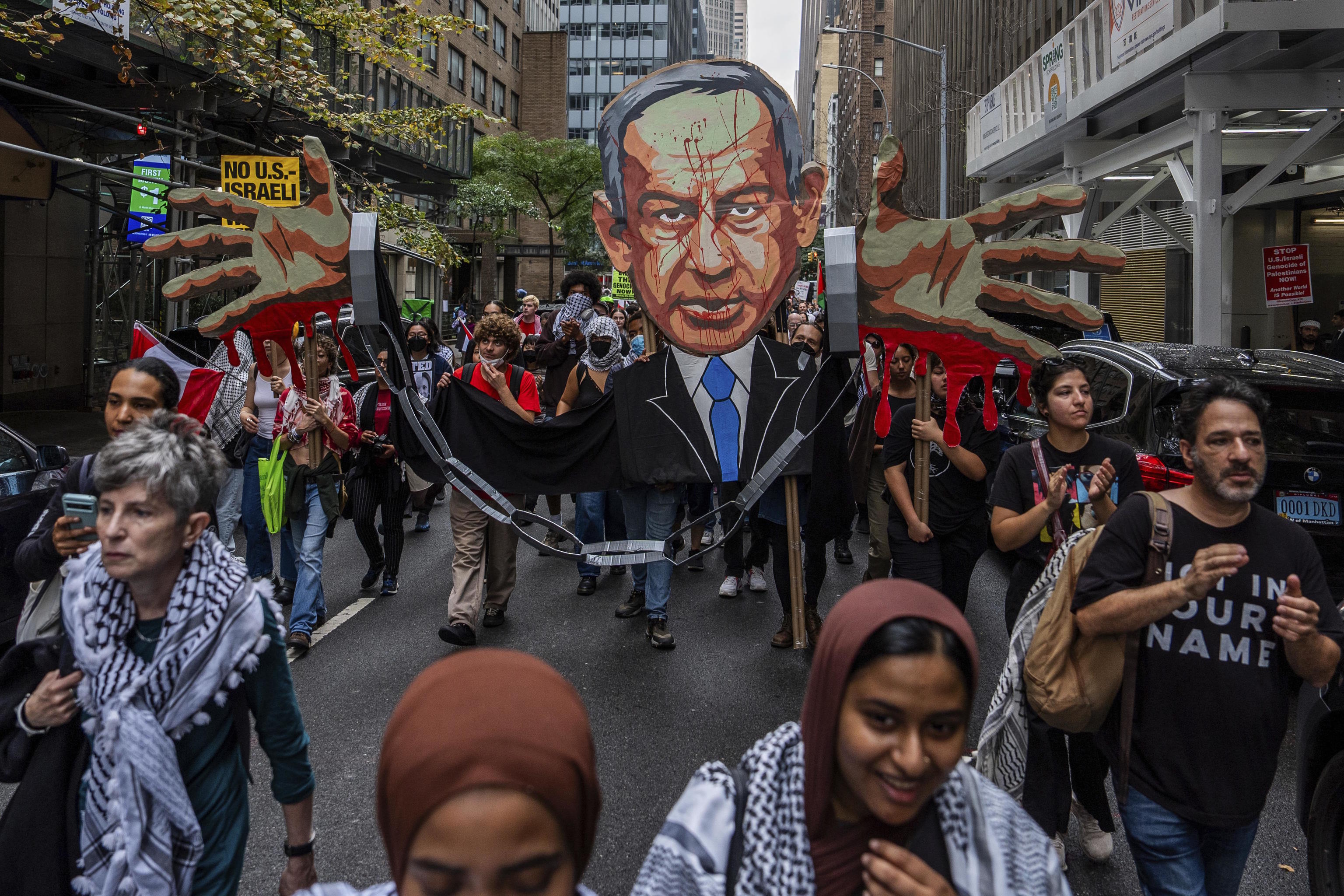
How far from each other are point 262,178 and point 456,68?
3475cm

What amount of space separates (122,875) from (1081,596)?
8.02 feet

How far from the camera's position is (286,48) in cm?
1336

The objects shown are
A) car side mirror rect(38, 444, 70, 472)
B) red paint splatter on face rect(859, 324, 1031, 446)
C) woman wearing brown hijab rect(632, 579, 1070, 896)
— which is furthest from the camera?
car side mirror rect(38, 444, 70, 472)

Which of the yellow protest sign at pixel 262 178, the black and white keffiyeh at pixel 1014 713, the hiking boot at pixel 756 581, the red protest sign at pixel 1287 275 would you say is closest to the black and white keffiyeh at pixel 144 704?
the black and white keffiyeh at pixel 1014 713

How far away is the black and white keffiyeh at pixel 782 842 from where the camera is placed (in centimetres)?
161

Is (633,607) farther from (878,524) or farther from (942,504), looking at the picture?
(942,504)

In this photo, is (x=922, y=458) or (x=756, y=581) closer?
(x=922, y=458)

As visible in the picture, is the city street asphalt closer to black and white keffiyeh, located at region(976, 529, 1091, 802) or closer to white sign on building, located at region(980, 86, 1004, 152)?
black and white keffiyeh, located at region(976, 529, 1091, 802)

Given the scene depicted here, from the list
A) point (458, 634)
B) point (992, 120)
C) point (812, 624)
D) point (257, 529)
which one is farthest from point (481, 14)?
point (812, 624)

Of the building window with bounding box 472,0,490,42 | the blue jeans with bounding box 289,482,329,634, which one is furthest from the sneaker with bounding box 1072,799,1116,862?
the building window with bounding box 472,0,490,42

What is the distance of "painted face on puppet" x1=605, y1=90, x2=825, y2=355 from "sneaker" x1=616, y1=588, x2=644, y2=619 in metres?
2.47

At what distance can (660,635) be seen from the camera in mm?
6355

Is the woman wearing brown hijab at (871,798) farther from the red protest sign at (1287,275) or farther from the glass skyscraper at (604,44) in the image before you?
the glass skyscraper at (604,44)

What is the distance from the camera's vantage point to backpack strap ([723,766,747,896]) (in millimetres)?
1626
